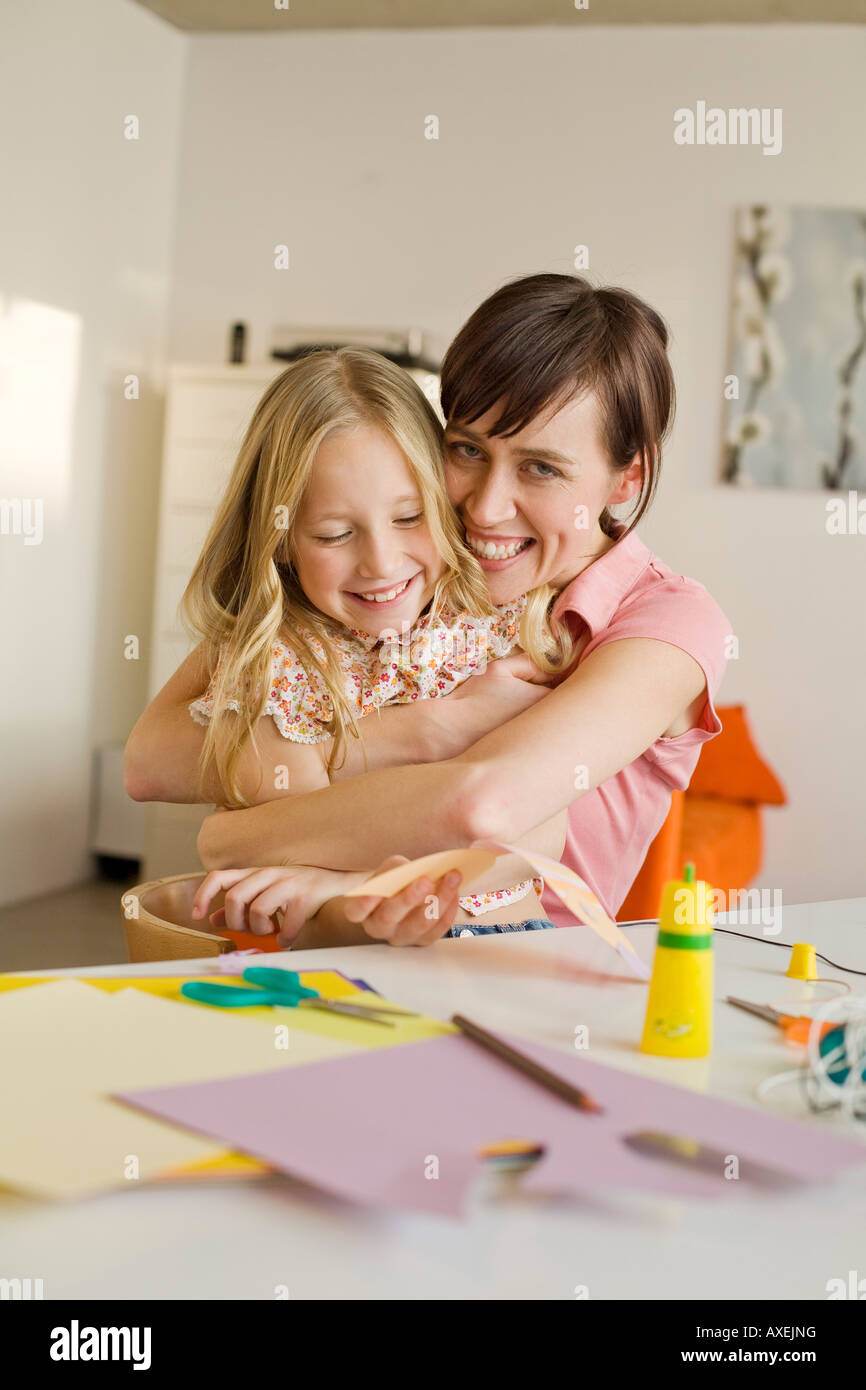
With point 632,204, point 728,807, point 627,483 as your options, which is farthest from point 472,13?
point 627,483

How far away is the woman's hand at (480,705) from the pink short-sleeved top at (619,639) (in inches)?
2.4

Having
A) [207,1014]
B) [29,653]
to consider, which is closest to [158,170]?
[29,653]

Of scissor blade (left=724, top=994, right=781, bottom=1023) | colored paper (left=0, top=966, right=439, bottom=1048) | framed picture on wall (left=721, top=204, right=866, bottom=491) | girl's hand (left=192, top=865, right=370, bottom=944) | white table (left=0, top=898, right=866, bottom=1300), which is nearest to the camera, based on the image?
white table (left=0, top=898, right=866, bottom=1300)

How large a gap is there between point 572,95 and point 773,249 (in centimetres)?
91

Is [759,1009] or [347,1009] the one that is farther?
[759,1009]

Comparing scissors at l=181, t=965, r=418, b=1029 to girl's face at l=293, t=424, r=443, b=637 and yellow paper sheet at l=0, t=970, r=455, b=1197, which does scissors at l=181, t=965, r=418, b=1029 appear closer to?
yellow paper sheet at l=0, t=970, r=455, b=1197

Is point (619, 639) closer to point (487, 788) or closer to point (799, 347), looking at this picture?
point (487, 788)

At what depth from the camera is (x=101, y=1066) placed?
815 mm

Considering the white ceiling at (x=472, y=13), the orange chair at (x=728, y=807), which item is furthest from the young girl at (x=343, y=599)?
the white ceiling at (x=472, y=13)

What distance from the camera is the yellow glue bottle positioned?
91 centimetres

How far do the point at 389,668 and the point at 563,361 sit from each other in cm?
43

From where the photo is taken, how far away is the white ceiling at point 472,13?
14.5 ft

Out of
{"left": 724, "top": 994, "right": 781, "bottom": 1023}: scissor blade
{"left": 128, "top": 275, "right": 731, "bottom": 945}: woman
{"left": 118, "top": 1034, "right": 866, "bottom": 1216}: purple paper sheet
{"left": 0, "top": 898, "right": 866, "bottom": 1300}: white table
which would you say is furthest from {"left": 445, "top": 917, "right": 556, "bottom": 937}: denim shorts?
{"left": 0, "top": 898, "right": 866, "bottom": 1300}: white table

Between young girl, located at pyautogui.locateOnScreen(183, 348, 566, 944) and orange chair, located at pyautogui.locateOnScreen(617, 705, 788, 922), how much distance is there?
2351mm
